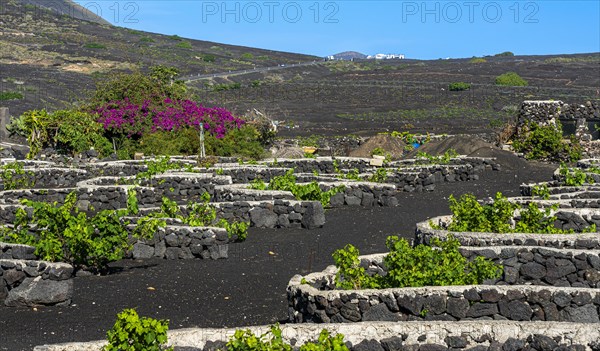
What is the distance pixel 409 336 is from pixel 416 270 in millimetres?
2150

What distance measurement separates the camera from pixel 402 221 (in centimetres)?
2134

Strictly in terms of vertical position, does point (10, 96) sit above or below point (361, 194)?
above

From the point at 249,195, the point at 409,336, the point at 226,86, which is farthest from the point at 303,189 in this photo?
the point at 226,86

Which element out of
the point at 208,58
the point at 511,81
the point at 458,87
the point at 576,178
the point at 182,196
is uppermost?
the point at 208,58

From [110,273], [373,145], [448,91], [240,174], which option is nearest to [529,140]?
[373,145]

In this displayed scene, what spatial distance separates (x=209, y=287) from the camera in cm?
1469

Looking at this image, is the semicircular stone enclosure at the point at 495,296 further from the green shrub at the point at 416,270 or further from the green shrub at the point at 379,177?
the green shrub at the point at 379,177

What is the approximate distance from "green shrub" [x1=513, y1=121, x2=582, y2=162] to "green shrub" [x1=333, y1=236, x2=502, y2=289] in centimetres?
2503

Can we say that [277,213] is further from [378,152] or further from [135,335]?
[378,152]

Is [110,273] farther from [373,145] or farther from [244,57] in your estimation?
[244,57]

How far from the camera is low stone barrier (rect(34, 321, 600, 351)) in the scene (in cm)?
895

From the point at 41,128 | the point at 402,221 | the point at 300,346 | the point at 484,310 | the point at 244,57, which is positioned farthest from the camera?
the point at 244,57

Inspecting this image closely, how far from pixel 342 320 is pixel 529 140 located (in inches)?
1093

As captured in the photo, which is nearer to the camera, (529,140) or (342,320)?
(342,320)
